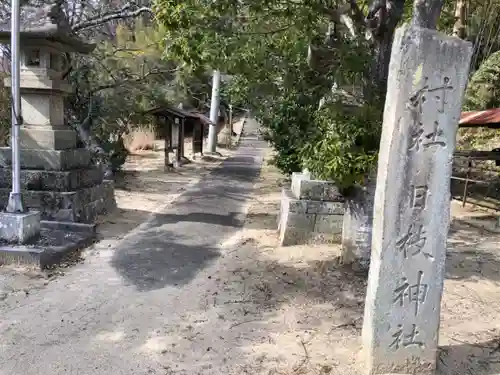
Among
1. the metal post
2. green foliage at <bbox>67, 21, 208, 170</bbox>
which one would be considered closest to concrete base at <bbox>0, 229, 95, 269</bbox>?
the metal post

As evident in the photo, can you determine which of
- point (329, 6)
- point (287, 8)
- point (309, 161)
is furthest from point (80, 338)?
point (329, 6)

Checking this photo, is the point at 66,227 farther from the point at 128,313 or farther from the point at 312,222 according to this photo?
the point at 312,222

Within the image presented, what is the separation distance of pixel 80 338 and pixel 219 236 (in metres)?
3.62

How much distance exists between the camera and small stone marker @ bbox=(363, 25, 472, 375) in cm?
306

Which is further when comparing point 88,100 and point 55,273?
point 88,100

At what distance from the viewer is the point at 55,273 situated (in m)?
5.40

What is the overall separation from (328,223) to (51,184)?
4.36 meters

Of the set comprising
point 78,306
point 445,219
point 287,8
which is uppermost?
point 287,8

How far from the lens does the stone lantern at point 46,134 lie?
7305 mm

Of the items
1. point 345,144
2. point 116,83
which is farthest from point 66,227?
point 116,83

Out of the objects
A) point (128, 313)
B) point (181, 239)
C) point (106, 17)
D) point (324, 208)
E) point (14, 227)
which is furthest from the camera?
point (106, 17)

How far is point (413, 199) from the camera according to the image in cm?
316

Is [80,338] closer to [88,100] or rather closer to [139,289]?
[139,289]

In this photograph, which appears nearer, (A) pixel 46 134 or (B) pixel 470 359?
(B) pixel 470 359
